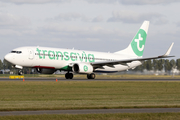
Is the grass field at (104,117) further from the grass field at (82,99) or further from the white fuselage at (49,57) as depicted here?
the white fuselage at (49,57)

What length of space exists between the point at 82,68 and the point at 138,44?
61.7 ft

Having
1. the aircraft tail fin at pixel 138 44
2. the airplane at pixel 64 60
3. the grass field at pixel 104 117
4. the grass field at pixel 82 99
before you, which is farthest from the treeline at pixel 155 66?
the grass field at pixel 104 117

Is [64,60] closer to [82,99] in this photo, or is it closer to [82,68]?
[82,68]

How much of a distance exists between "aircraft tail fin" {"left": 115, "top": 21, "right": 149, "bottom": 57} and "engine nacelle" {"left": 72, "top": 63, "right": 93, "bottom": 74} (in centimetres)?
1376

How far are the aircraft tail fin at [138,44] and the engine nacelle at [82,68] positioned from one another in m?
13.8

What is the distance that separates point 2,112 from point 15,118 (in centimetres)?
228

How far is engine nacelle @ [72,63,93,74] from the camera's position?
1979 inches

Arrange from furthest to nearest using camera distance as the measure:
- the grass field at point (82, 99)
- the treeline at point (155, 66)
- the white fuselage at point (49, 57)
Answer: the treeline at point (155, 66) < the white fuselage at point (49, 57) < the grass field at point (82, 99)

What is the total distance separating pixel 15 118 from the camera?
1452cm

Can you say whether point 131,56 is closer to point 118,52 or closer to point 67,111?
point 118,52

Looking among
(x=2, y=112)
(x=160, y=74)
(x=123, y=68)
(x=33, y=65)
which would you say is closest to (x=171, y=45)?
(x=123, y=68)

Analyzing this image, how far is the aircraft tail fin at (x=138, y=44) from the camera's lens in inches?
2525

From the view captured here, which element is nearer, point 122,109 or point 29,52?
point 122,109

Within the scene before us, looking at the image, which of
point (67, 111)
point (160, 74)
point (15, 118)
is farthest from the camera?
point (160, 74)
